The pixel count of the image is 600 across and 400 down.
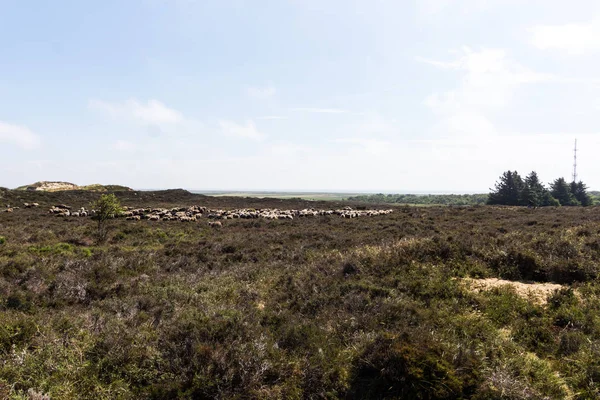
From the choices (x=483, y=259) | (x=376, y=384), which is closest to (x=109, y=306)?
(x=376, y=384)

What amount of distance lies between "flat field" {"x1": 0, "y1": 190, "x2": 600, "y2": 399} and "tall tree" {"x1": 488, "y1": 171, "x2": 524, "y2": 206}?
185 feet

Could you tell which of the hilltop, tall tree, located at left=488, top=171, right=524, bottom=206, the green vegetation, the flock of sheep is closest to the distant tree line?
tall tree, located at left=488, top=171, right=524, bottom=206

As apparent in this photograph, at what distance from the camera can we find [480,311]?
7.72 metres

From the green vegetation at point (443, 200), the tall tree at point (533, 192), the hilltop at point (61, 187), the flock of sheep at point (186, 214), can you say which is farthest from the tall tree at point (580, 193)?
the hilltop at point (61, 187)

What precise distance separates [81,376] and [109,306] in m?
3.16

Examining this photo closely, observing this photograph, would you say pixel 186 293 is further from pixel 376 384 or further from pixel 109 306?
pixel 376 384

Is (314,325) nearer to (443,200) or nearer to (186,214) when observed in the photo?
(186,214)

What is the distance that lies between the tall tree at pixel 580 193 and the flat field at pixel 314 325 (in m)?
71.3

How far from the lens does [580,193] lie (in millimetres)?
67812

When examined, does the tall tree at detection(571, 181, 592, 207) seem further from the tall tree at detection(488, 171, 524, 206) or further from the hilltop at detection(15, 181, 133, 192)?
the hilltop at detection(15, 181, 133, 192)

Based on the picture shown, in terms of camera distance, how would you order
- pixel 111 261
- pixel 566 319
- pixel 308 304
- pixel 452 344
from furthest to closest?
pixel 111 261
pixel 308 304
pixel 566 319
pixel 452 344

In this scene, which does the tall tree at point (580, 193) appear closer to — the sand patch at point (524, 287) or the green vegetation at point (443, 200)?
the green vegetation at point (443, 200)

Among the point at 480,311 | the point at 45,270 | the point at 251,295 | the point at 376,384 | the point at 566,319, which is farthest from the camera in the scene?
the point at 45,270

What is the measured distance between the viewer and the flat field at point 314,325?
493cm
